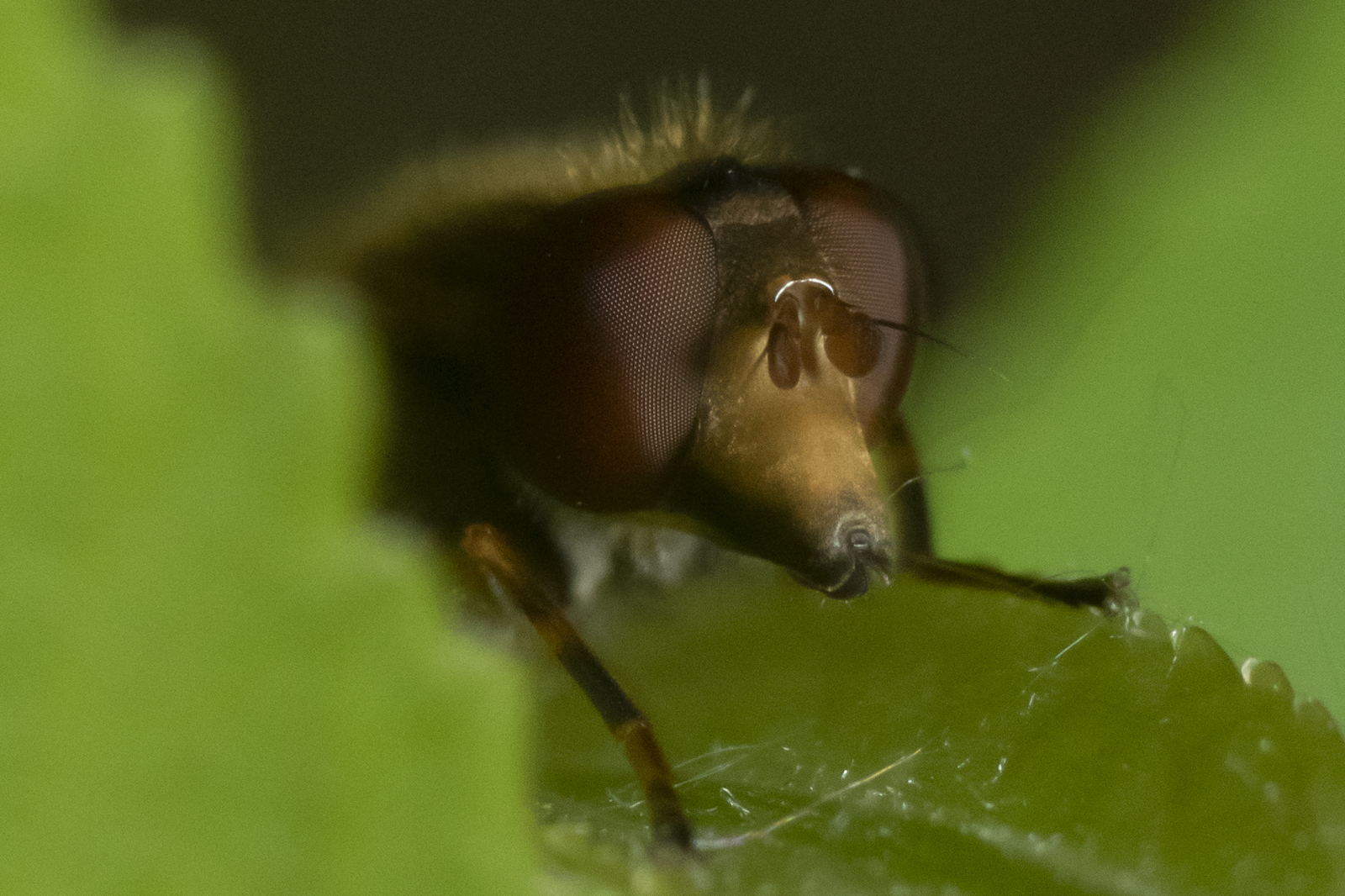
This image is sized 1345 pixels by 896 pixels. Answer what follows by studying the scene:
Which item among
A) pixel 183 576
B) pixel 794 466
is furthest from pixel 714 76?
pixel 183 576

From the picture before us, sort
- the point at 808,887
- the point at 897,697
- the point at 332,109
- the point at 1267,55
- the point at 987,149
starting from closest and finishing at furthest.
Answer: the point at 808,887 → the point at 897,697 → the point at 332,109 → the point at 1267,55 → the point at 987,149

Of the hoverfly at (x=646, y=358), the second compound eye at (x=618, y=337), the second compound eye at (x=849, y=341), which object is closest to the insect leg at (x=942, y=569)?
the hoverfly at (x=646, y=358)

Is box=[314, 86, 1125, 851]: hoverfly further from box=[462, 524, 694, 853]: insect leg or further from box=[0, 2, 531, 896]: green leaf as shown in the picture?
box=[0, 2, 531, 896]: green leaf

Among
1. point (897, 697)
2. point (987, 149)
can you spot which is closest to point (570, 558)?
point (897, 697)

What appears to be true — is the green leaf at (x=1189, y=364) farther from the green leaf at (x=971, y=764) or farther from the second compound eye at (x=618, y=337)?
the second compound eye at (x=618, y=337)

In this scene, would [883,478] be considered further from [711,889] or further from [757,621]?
[711,889]

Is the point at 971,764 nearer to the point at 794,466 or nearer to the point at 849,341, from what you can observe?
the point at 794,466

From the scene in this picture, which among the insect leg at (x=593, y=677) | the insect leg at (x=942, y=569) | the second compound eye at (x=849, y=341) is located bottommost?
the insect leg at (x=593, y=677)
